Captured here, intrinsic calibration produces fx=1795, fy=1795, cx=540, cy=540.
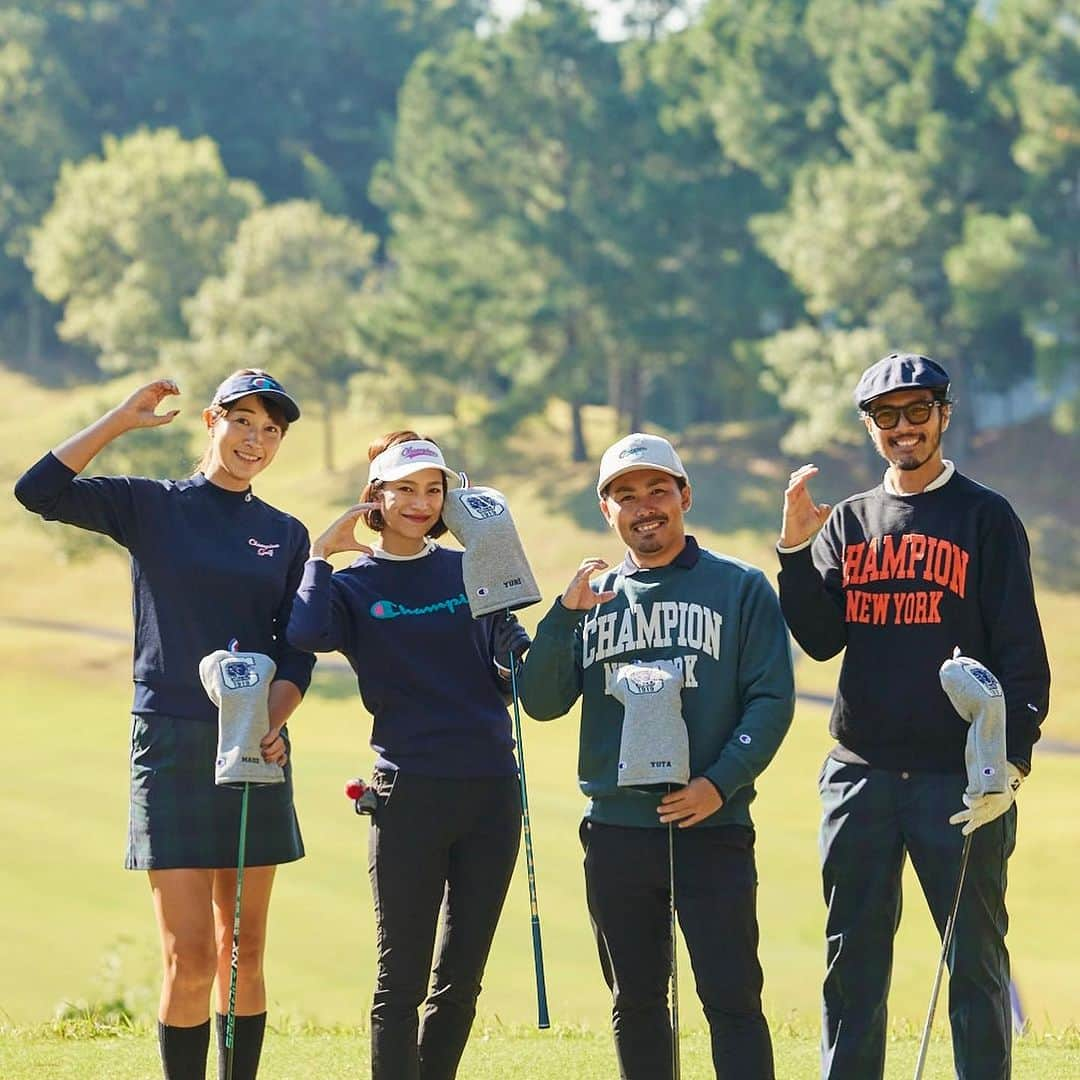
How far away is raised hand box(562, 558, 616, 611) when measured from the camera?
A: 13.7ft

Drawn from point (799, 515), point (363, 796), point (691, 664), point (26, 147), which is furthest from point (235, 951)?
point (26, 147)

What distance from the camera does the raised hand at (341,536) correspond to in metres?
4.45

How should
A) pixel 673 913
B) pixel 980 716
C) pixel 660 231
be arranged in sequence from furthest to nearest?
1. pixel 660 231
2. pixel 673 913
3. pixel 980 716

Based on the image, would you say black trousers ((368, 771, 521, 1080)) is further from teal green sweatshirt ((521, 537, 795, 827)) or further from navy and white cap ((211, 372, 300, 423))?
navy and white cap ((211, 372, 300, 423))

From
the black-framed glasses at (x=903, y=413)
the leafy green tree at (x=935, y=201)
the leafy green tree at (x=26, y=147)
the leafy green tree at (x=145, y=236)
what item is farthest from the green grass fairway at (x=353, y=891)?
the leafy green tree at (x=26, y=147)

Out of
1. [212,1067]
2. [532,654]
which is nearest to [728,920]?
[532,654]

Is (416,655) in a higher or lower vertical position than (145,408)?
lower

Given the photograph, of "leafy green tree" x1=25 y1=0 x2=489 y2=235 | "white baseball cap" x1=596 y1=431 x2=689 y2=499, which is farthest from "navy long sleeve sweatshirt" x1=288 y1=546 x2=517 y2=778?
"leafy green tree" x1=25 y1=0 x2=489 y2=235

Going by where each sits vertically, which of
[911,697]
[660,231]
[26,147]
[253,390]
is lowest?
[911,697]

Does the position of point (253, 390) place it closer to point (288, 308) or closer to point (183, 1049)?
point (183, 1049)

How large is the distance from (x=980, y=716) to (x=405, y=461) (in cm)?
152

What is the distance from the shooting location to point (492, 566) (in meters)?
4.37

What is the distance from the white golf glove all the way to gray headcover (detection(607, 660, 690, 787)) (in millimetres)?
636

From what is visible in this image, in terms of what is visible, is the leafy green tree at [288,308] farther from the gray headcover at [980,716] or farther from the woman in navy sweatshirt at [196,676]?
the gray headcover at [980,716]
